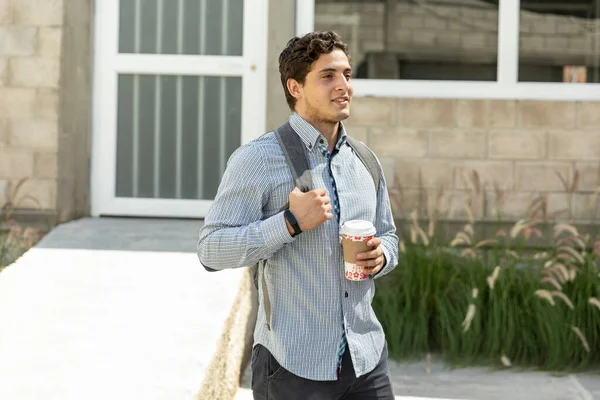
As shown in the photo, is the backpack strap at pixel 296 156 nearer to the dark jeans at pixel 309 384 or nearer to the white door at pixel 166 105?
the dark jeans at pixel 309 384

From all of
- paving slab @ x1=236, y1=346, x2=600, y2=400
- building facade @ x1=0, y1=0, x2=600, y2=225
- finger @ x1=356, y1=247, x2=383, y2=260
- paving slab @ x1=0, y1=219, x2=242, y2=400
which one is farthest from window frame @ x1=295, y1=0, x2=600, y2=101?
finger @ x1=356, y1=247, x2=383, y2=260

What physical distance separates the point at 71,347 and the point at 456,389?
7.66 feet

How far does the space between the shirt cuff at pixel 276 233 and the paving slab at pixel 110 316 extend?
1.44 m

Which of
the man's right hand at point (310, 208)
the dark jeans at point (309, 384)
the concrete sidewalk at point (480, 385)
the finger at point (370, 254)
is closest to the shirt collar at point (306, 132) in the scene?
the man's right hand at point (310, 208)

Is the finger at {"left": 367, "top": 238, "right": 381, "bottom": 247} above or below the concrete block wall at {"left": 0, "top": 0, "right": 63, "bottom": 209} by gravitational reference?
below

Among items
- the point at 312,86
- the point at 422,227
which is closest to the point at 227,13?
the point at 422,227

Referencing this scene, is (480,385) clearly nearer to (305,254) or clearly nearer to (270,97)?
(270,97)

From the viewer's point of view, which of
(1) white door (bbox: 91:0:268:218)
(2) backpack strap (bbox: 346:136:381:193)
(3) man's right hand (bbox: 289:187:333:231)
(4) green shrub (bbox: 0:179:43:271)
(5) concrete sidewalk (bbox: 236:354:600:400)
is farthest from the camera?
(1) white door (bbox: 91:0:268:218)

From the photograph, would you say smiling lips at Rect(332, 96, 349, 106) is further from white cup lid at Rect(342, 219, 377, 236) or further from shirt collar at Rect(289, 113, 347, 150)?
white cup lid at Rect(342, 219, 377, 236)

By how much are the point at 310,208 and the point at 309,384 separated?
497mm

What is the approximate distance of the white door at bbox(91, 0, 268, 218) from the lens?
282 inches

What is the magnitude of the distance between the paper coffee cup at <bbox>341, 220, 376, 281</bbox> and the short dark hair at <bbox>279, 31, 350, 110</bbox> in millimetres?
452

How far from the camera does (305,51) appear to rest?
2.78 metres

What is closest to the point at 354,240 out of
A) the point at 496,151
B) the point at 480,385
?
the point at 480,385
